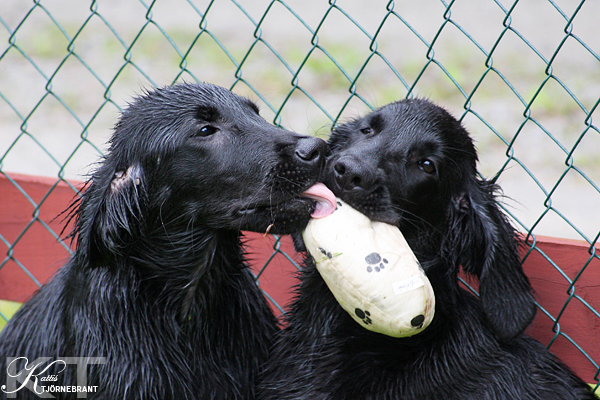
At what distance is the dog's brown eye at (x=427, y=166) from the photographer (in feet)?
9.05

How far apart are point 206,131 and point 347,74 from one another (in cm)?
402

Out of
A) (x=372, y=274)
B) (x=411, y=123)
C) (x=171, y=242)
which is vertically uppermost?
(x=411, y=123)

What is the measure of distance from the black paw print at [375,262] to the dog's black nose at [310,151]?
0.46 metres

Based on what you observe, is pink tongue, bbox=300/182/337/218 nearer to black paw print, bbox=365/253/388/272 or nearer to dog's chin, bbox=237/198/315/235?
dog's chin, bbox=237/198/315/235

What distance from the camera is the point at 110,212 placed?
2.56 metres

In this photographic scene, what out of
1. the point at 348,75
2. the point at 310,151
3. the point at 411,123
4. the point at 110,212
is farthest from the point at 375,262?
the point at 348,75

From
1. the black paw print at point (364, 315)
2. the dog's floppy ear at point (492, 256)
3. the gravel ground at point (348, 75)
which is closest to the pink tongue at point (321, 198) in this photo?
the black paw print at point (364, 315)

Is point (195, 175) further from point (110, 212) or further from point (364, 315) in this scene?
point (364, 315)

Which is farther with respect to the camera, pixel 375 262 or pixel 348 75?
pixel 348 75

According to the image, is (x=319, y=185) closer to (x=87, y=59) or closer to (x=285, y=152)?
(x=285, y=152)

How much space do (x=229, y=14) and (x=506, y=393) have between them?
947 cm

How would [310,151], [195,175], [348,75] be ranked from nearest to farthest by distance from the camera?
[310,151], [195,175], [348,75]

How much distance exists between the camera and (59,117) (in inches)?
324

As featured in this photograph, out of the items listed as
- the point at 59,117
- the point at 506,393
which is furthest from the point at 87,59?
the point at 506,393
